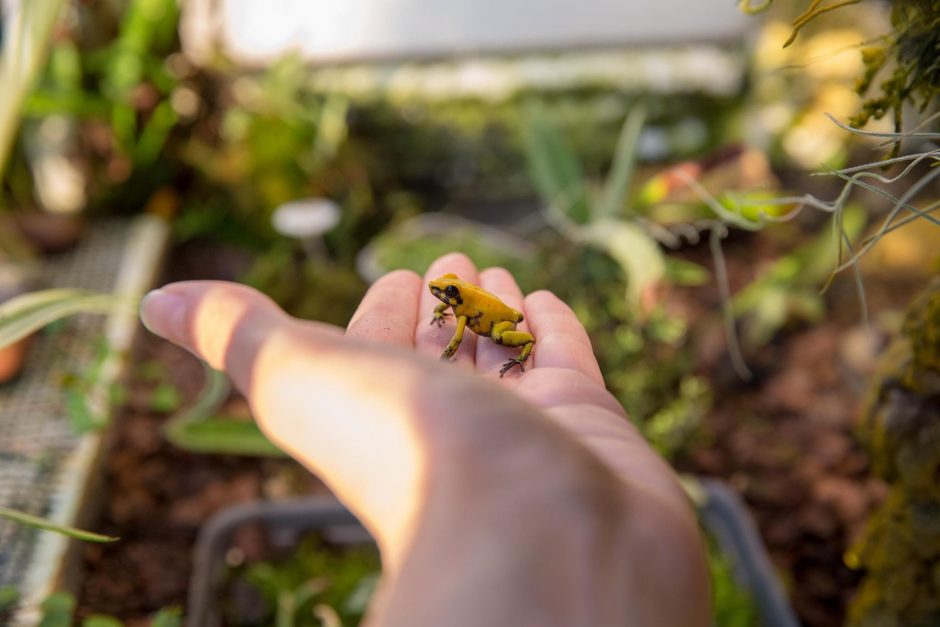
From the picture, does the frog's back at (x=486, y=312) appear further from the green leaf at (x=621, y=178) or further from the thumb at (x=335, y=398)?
the green leaf at (x=621, y=178)

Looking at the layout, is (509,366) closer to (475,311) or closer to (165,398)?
(475,311)

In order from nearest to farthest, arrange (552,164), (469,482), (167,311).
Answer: (469,482) < (167,311) < (552,164)

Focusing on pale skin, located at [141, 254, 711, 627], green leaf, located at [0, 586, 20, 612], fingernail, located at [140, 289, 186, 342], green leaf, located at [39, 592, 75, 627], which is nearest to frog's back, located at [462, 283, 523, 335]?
pale skin, located at [141, 254, 711, 627]

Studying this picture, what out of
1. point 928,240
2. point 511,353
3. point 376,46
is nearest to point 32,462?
point 511,353

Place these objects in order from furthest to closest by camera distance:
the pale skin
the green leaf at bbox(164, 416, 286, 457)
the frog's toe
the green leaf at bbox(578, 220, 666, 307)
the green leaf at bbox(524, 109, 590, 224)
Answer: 1. the green leaf at bbox(524, 109, 590, 224)
2. the green leaf at bbox(578, 220, 666, 307)
3. the green leaf at bbox(164, 416, 286, 457)
4. the frog's toe
5. the pale skin

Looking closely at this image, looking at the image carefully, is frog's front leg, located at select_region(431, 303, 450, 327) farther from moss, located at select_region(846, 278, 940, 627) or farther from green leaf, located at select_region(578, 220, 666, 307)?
green leaf, located at select_region(578, 220, 666, 307)

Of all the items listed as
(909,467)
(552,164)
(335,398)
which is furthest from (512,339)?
(552,164)

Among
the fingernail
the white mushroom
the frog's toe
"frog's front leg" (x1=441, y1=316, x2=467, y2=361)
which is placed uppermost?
the white mushroom
